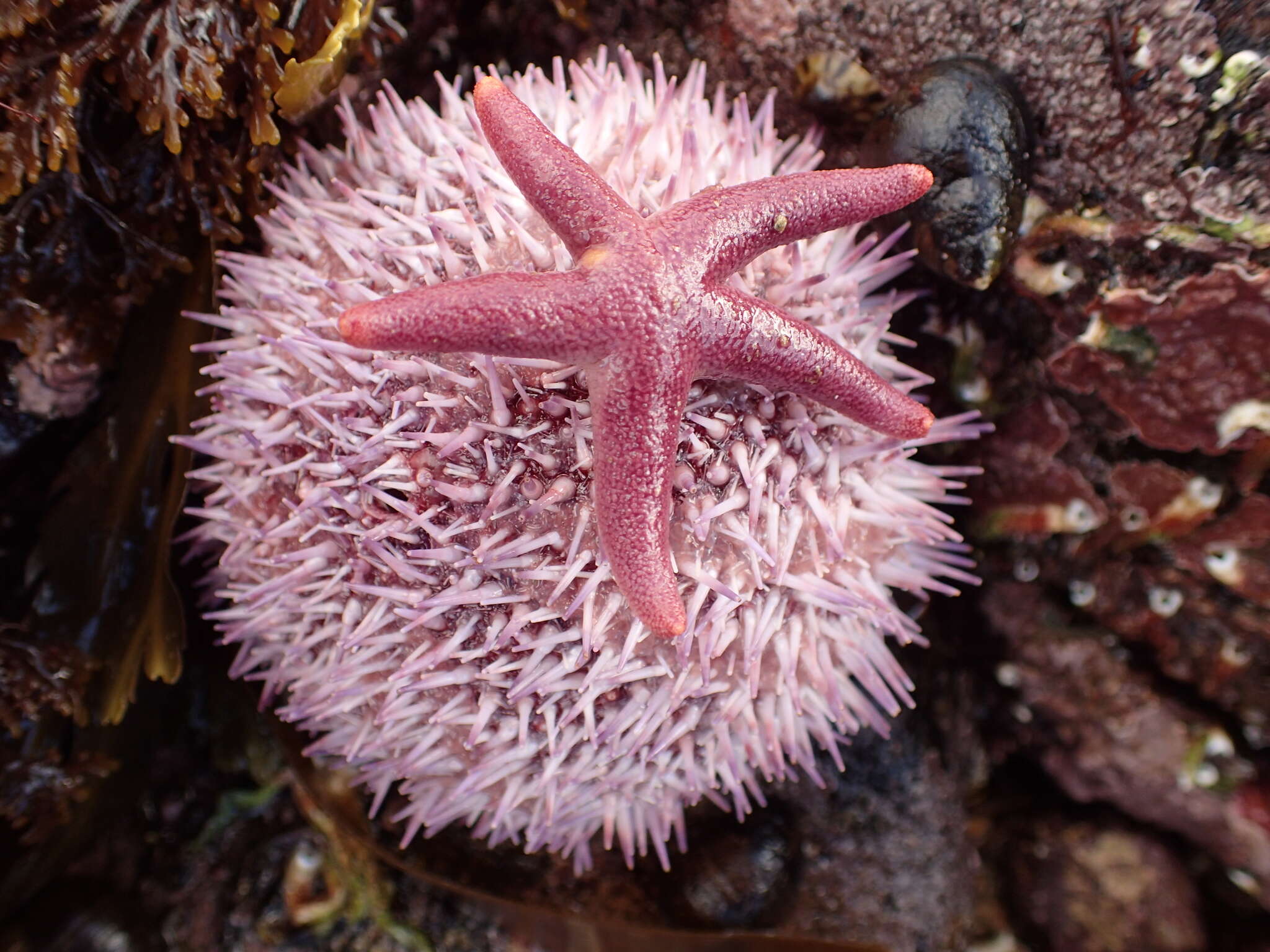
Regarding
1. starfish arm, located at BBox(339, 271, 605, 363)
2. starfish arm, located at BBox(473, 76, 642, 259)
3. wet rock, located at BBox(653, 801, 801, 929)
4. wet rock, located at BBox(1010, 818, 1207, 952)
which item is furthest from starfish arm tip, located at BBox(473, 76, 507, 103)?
wet rock, located at BBox(1010, 818, 1207, 952)

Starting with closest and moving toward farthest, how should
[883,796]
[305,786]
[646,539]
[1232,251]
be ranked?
[646,539] < [1232,251] < [305,786] < [883,796]

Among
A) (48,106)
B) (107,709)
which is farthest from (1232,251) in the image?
(107,709)

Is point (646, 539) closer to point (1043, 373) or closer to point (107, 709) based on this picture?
point (1043, 373)

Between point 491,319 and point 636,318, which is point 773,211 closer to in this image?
point 636,318


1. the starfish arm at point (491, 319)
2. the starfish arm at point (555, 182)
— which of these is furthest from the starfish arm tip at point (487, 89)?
the starfish arm at point (491, 319)

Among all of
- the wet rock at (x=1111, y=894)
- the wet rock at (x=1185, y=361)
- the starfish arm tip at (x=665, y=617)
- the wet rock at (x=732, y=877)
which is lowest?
the wet rock at (x=1111, y=894)

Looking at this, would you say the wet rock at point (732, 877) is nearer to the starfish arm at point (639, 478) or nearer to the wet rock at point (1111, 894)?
the wet rock at point (1111, 894)
